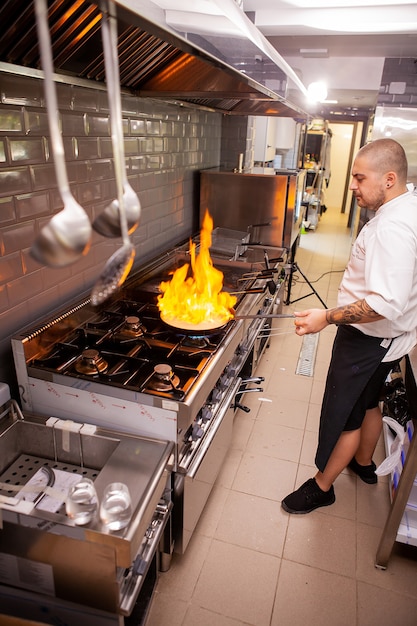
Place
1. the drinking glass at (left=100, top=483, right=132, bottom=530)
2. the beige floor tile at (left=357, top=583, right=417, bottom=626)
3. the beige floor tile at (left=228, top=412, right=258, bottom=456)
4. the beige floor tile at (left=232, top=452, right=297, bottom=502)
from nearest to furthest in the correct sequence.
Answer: the drinking glass at (left=100, top=483, right=132, bottom=530)
the beige floor tile at (left=357, top=583, right=417, bottom=626)
the beige floor tile at (left=232, top=452, right=297, bottom=502)
the beige floor tile at (left=228, top=412, right=258, bottom=456)

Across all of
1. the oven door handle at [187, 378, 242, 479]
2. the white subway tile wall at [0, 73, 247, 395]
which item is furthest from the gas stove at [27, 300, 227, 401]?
the oven door handle at [187, 378, 242, 479]

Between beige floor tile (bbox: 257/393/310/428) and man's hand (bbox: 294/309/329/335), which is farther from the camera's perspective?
beige floor tile (bbox: 257/393/310/428)

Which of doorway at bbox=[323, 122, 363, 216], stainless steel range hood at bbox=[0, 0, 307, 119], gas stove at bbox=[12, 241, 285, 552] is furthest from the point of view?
doorway at bbox=[323, 122, 363, 216]

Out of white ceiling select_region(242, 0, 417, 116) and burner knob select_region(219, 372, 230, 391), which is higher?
white ceiling select_region(242, 0, 417, 116)

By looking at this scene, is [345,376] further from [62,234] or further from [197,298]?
[62,234]

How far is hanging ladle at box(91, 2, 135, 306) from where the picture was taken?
2.50ft

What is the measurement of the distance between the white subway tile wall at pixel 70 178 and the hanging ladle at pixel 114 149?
2.66ft

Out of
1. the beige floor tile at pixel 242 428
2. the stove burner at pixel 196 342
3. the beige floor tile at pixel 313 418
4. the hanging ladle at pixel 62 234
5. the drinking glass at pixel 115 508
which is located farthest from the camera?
the beige floor tile at pixel 313 418

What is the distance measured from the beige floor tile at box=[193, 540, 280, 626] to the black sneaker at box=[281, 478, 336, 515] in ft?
0.97

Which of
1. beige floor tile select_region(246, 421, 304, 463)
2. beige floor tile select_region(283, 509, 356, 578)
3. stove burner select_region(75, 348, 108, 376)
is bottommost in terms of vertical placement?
beige floor tile select_region(283, 509, 356, 578)

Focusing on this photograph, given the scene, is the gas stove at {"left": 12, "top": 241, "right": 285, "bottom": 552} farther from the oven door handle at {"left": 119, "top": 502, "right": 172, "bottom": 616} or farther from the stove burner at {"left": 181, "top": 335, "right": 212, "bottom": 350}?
the oven door handle at {"left": 119, "top": 502, "right": 172, "bottom": 616}

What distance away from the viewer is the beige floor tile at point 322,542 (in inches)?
74.2

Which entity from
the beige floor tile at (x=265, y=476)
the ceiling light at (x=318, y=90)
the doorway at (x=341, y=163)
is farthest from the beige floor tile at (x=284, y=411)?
the doorway at (x=341, y=163)

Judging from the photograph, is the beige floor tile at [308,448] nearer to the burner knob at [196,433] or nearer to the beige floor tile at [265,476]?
the beige floor tile at [265,476]
